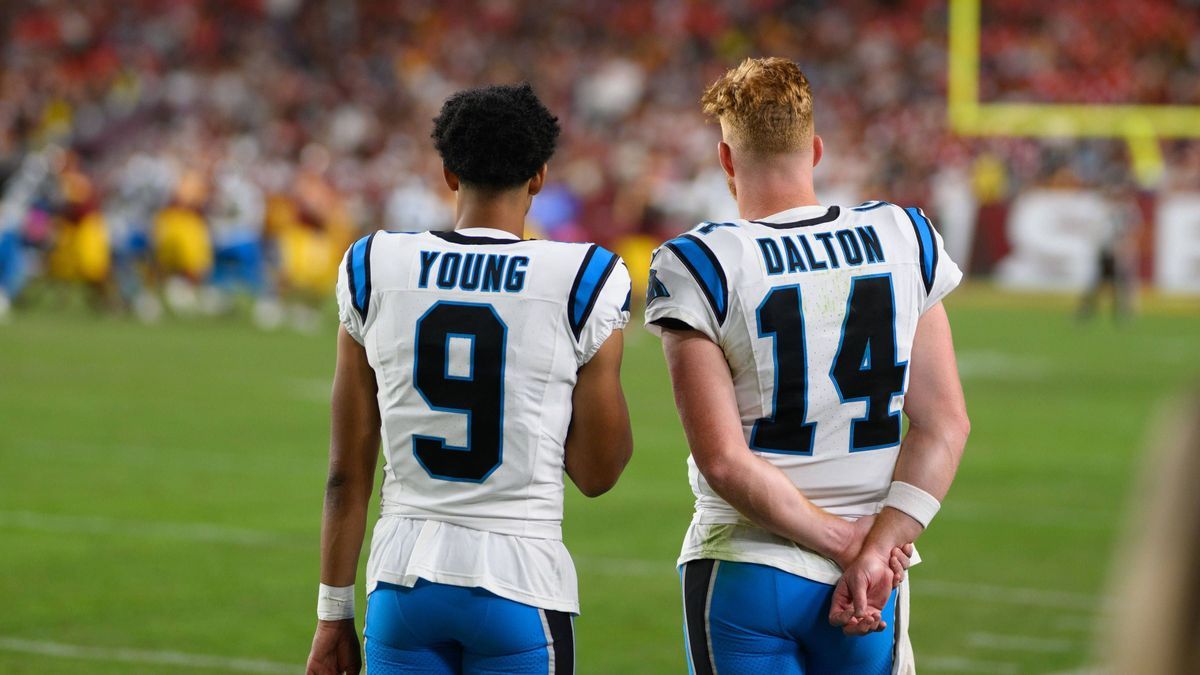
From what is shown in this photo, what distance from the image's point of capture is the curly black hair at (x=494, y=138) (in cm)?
292

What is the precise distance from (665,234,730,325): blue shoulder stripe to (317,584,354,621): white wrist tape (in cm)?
81

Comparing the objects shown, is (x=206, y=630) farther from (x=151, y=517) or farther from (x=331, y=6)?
(x=331, y=6)

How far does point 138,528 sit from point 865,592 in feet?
19.3

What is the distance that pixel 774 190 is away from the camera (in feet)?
9.74

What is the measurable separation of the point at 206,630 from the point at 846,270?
390 centimetres

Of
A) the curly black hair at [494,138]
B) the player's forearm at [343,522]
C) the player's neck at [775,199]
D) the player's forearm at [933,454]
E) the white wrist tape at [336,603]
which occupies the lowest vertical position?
the white wrist tape at [336,603]

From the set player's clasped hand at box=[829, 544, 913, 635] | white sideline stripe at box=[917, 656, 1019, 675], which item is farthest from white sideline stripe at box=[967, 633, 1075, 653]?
player's clasped hand at box=[829, 544, 913, 635]

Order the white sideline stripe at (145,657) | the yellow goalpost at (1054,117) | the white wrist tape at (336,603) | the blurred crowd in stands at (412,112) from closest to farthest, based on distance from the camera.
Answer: the white wrist tape at (336,603) → the white sideline stripe at (145,657) → the blurred crowd in stands at (412,112) → the yellow goalpost at (1054,117)

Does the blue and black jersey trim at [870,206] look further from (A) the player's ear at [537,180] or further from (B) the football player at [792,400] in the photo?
(A) the player's ear at [537,180]

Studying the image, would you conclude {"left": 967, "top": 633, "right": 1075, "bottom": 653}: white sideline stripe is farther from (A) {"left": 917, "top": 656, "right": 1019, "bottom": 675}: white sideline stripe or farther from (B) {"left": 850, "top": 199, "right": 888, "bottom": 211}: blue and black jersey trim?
(B) {"left": 850, "top": 199, "right": 888, "bottom": 211}: blue and black jersey trim

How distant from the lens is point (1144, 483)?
999 millimetres

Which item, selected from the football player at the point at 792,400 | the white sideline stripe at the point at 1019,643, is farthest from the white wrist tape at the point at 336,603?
the white sideline stripe at the point at 1019,643

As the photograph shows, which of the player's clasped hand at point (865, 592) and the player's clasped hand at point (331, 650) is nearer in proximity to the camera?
the player's clasped hand at point (865, 592)

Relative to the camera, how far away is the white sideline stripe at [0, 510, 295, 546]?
7.97m
